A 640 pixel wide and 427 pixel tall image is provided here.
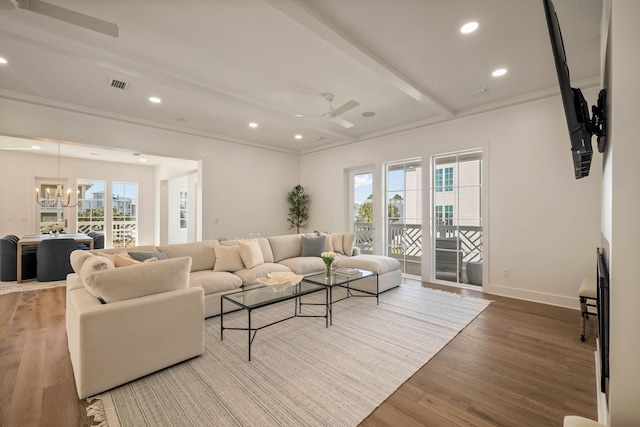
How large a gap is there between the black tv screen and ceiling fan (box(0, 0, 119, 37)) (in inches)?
111

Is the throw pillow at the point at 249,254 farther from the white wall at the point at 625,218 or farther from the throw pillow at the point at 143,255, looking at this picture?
the white wall at the point at 625,218

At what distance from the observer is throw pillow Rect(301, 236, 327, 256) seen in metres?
4.95

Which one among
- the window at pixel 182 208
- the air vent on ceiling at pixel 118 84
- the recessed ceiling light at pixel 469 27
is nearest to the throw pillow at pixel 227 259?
the air vent on ceiling at pixel 118 84

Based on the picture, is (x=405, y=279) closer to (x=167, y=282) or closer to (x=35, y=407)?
(x=167, y=282)

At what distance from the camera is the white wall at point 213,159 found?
13.6 ft

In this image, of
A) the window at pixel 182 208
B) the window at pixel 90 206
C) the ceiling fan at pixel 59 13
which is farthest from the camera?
the window at pixel 182 208

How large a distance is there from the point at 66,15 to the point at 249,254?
9.52ft

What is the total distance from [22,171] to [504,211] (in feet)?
35.3

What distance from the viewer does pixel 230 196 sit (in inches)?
245

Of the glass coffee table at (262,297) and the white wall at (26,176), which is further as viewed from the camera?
the white wall at (26,176)

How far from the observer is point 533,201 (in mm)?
3998

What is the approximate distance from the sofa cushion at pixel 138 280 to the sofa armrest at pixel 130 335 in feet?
0.19

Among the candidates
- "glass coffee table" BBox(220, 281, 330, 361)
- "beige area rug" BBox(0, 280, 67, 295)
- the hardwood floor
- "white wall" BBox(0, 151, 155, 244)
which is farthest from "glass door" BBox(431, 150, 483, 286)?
"white wall" BBox(0, 151, 155, 244)

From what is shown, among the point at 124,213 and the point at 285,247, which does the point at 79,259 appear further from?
the point at 124,213
